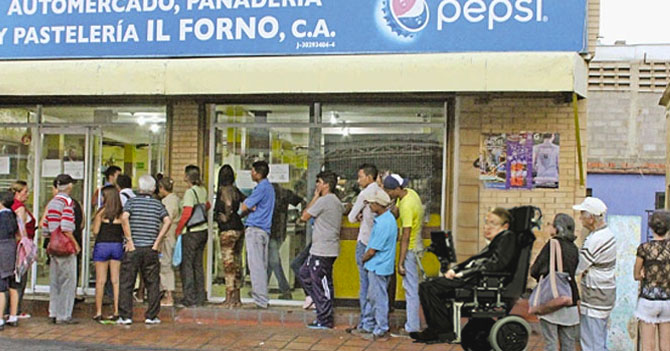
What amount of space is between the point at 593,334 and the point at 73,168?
7.52 meters

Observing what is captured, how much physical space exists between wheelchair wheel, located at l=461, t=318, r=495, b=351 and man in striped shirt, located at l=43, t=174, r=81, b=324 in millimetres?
5146

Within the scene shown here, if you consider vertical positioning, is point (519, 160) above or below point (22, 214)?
above

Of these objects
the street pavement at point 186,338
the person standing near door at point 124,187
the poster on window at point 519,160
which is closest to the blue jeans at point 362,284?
the street pavement at point 186,338

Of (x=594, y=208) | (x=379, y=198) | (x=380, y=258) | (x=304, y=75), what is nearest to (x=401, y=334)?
(x=380, y=258)

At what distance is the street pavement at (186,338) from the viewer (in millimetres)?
9133

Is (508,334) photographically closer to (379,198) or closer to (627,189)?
(379,198)

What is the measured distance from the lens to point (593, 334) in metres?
7.81

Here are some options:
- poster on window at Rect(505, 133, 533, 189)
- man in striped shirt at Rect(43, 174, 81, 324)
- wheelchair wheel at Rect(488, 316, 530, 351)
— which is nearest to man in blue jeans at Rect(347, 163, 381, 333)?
poster on window at Rect(505, 133, 533, 189)

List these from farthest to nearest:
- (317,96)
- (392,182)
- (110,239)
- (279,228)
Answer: (279,228) < (317,96) < (110,239) < (392,182)

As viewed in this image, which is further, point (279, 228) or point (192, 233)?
point (279, 228)

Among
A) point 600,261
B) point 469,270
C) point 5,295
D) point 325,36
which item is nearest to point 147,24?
point 325,36

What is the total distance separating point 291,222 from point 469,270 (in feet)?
13.4

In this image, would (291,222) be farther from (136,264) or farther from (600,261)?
(600,261)

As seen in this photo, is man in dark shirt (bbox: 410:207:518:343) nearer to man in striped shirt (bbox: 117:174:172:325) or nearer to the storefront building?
the storefront building
